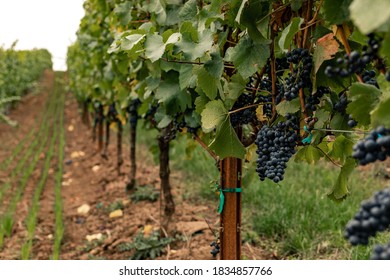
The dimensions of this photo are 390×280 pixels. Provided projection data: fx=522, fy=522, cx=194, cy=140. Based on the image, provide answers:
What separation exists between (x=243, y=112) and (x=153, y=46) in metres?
0.49

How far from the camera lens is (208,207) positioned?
5.49 meters

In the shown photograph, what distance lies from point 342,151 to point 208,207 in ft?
11.6

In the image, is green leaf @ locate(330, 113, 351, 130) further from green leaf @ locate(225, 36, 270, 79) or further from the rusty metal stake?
the rusty metal stake

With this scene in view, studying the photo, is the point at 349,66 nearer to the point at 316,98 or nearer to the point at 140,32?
the point at 316,98

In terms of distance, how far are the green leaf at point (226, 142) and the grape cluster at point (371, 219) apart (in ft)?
3.80

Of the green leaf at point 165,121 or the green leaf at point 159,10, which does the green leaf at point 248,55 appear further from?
the green leaf at point 165,121

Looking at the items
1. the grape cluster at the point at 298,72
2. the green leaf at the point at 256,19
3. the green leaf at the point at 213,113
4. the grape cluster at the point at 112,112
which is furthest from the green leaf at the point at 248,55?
the grape cluster at the point at 112,112

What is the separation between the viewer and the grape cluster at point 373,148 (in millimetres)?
1171

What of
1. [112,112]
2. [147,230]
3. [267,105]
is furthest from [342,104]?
[112,112]

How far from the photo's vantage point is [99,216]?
6086mm

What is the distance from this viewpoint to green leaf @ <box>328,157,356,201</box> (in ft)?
6.63

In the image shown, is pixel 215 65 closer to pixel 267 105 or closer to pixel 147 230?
pixel 267 105

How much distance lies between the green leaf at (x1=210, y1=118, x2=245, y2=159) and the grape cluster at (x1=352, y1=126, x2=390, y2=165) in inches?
41.4

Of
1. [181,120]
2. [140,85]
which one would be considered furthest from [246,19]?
[140,85]
